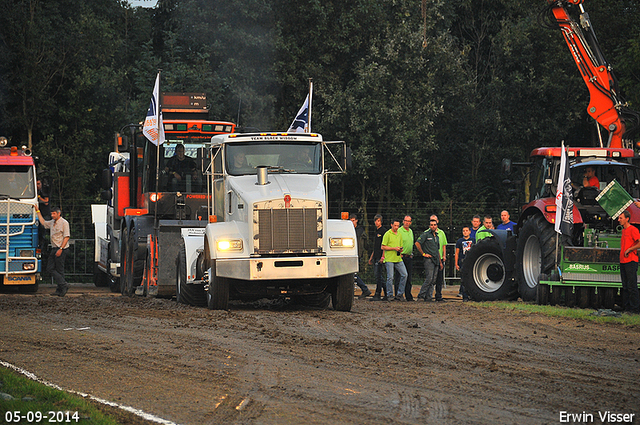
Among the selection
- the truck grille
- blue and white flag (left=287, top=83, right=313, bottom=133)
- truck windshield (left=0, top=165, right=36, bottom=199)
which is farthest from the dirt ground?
truck windshield (left=0, top=165, right=36, bottom=199)

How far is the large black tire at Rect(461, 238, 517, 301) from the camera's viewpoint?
63.0ft

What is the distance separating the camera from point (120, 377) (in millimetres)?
8789

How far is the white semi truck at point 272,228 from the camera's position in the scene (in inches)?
567

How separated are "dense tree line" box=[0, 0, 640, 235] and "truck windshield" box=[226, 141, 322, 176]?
15.8 meters

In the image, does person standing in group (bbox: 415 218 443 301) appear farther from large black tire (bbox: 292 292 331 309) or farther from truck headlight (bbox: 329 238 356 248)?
truck headlight (bbox: 329 238 356 248)

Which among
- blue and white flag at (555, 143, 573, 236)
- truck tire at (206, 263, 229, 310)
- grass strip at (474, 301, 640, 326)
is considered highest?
blue and white flag at (555, 143, 573, 236)

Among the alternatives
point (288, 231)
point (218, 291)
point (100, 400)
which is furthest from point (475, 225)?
point (100, 400)

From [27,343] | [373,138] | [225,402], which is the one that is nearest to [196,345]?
[27,343]

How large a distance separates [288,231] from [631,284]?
6009mm

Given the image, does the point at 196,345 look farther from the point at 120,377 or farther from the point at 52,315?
the point at 52,315

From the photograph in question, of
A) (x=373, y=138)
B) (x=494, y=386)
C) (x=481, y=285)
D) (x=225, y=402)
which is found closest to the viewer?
(x=225, y=402)

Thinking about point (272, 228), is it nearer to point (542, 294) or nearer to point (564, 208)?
point (564, 208)

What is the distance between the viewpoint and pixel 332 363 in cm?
966

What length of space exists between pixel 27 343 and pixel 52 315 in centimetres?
367
